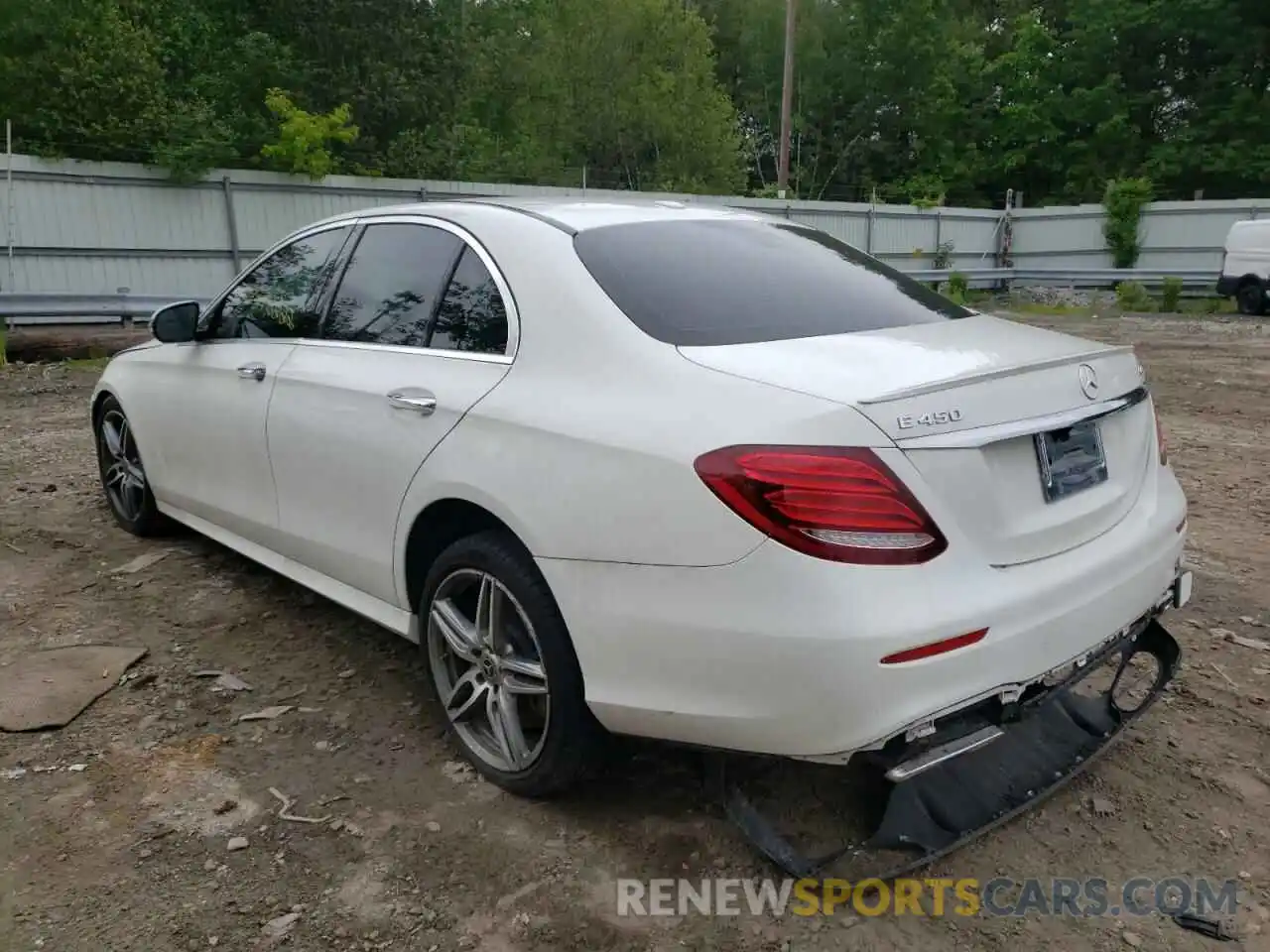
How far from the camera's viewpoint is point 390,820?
280 centimetres

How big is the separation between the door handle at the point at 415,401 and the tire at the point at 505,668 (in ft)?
1.30

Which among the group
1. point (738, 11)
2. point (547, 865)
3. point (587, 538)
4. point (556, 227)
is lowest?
point (547, 865)

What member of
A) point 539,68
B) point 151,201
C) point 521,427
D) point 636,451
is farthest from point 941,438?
point 539,68

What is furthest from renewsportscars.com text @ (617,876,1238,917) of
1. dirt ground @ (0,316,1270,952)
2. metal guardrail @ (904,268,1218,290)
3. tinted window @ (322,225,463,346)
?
metal guardrail @ (904,268,1218,290)

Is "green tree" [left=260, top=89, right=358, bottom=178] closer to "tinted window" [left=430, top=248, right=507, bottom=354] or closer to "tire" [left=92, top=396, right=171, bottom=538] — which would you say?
"tire" [left=92, top=396, right=171, bottom=538]

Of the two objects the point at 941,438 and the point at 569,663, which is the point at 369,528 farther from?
the point at 941,438

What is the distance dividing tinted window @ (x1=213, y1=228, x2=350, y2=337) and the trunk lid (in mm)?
1857

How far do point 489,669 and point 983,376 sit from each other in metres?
1.51

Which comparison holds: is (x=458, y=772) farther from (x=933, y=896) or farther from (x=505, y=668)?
(x=933, y=896)

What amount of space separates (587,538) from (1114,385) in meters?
1.46

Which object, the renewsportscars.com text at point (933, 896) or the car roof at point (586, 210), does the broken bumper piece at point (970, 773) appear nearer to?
the renewsportscars.com text at point (933, 896)

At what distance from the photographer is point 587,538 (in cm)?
245

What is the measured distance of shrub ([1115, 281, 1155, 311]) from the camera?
20250 millimetres

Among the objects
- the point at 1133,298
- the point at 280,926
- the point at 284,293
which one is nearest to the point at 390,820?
the point at 280,926
